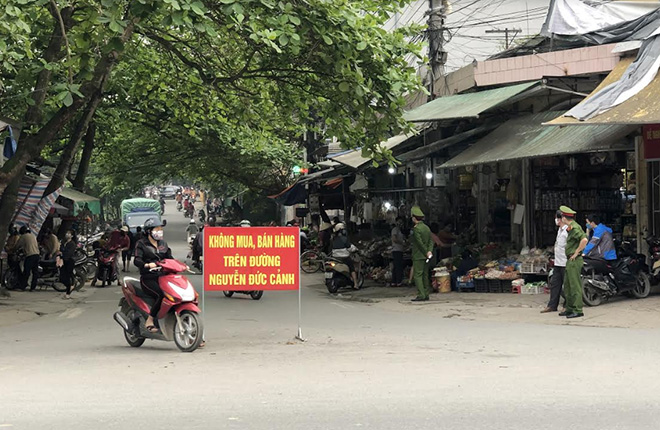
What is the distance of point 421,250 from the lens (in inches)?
685

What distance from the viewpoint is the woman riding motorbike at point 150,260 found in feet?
35.9

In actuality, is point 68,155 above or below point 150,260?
above

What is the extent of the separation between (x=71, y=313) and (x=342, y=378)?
10.4 m

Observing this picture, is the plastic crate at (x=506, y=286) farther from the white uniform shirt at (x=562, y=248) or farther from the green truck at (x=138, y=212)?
the green truck at (x=138, y=212)

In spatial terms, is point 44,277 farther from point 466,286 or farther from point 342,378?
point 342,378

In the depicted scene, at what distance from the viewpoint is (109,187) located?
39875mm

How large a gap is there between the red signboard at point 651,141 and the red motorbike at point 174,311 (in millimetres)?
8530

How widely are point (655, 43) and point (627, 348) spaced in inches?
262

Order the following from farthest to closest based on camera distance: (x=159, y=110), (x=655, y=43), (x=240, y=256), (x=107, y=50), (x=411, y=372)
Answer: (x=159, y=110), (x=655, y=43), (x=107, y=50), (x=240, y=256), (x=411, y=372)

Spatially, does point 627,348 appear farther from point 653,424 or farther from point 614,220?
point 614,220

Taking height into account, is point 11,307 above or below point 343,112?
below

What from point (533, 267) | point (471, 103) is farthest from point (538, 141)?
point (533, 267)

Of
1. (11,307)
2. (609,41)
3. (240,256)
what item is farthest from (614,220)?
(11,307)

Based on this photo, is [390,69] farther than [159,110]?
No
